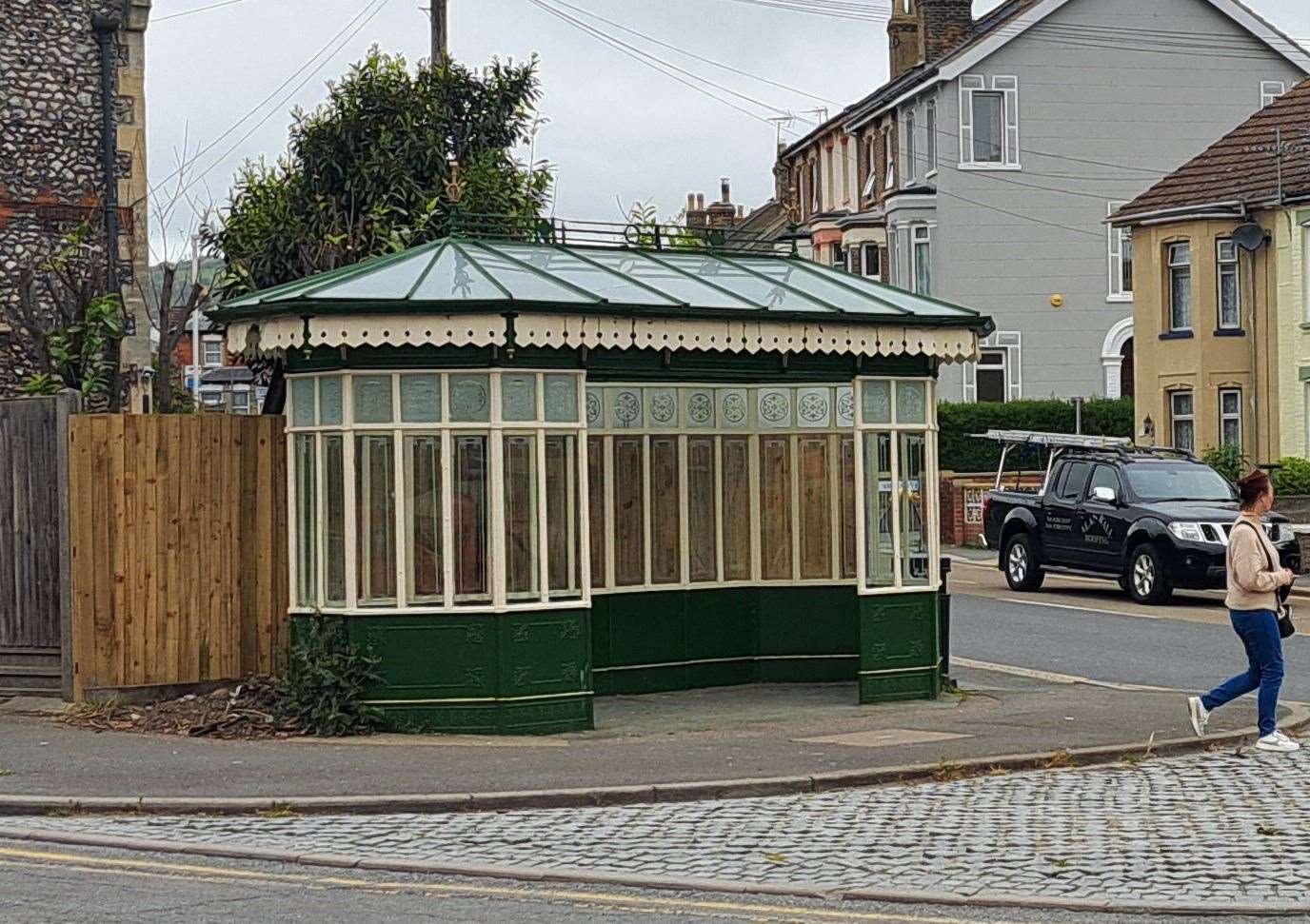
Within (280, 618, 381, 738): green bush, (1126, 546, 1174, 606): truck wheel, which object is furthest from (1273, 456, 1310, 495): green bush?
(280, 618, 381, 738): green bush

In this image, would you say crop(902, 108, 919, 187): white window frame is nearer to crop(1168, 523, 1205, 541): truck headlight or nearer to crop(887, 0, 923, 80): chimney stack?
crop(887, 0, 923, 80): chimney stack

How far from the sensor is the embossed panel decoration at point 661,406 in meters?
16.8

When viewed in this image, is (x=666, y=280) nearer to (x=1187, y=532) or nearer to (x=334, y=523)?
(x=334, y=523)

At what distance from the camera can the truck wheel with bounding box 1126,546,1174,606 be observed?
27.4 metres

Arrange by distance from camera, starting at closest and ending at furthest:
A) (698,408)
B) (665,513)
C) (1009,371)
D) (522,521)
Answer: (522,521) < (665,513) < (698,408) < (1009,371)

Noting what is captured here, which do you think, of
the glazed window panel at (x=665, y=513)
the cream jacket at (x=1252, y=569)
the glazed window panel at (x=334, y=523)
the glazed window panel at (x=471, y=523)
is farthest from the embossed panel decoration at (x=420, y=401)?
the cream jacket at (x=1252, y=569)

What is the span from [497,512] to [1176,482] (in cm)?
1678

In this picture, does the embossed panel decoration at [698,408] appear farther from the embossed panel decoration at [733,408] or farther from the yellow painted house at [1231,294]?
the yellow painted house at [1231,294]

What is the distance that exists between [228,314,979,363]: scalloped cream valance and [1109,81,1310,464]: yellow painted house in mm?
→ 25067

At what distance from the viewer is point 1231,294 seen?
136 ft

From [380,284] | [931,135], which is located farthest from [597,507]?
[931,135]

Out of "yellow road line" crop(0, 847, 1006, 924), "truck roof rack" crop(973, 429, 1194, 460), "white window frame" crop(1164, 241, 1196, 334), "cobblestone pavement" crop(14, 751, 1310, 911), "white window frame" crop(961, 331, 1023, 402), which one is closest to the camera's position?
"yellow road line" crop(0, 847, 1006, 924)

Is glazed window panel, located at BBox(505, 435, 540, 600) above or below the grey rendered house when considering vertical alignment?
below

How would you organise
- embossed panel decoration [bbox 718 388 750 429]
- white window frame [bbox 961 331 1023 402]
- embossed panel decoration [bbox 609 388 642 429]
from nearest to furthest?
1. embossed panel decoration [bbox 609 388 642 429]
2. embossed panel decoration [bbox 718 388 750 429]
3. white window frame [bbox 961 331 1023 402]
